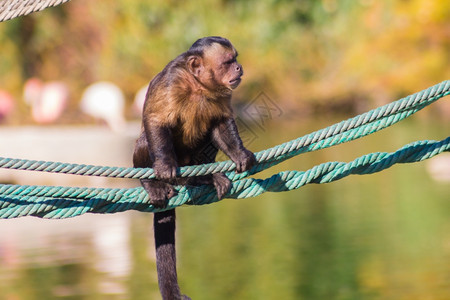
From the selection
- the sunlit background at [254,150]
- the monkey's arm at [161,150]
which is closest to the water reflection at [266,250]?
the sunlit background at [254,150]

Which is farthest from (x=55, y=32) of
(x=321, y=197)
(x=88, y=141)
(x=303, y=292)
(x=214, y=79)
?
(x=214, y=79)

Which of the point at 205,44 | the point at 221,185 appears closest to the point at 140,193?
the point at 221,185

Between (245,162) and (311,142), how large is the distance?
0.27 m

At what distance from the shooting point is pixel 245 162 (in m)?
2.51

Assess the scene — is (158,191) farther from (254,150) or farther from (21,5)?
(254,150)

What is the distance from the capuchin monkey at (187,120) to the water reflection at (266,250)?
2718 millimetres

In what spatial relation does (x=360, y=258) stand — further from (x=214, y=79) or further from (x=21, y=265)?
(x=214, y=79)

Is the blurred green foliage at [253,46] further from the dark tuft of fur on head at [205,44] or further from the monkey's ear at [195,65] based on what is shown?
the monkey's ear at [195,65]

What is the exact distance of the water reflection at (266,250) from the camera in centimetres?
566

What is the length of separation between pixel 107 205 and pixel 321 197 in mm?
7748

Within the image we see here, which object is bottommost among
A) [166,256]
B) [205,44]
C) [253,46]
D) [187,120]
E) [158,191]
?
[166,256]

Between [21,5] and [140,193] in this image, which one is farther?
[140,193]

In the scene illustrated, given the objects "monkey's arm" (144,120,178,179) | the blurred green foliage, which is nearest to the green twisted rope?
"monkey's arm" (144,120,178,179)

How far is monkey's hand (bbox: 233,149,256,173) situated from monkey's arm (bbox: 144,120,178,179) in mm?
204
